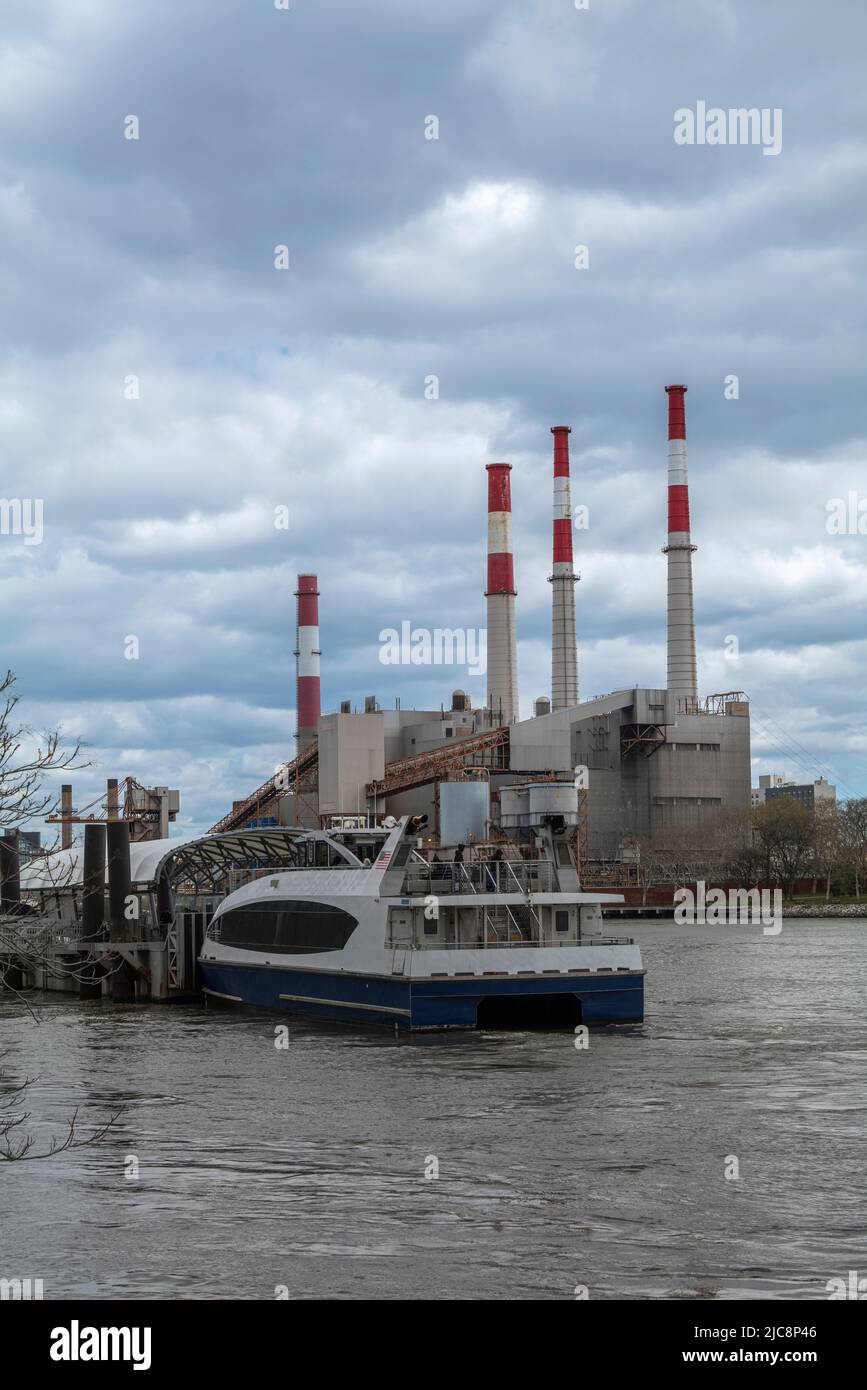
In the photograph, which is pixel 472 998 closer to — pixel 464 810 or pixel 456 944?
pixel 456 944

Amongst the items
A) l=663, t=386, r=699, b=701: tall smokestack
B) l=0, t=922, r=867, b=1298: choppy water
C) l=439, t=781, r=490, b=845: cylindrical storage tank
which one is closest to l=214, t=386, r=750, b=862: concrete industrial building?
l=663, t=386, r=699, b=701: tall smokestack

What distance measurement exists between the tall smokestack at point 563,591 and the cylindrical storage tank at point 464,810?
73.6 metres

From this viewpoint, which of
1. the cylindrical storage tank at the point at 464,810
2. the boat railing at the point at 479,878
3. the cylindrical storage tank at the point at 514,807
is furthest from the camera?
the cylindrical storage tank at the point at 464,810

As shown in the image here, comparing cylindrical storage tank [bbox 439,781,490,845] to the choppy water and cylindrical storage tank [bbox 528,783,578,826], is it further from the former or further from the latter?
the choppy water

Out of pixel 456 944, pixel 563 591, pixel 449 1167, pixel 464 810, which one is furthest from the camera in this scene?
pixel 563 591

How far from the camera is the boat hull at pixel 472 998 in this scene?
35.9 metres

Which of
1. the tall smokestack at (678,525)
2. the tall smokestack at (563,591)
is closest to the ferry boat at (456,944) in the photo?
the tall smokestack at (678,525)

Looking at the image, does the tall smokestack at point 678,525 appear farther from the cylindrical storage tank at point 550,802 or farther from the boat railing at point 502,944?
the boat railing at point 502,944

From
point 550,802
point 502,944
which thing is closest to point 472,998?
point 502,944

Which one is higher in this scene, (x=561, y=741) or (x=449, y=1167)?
(x=561, y=741)

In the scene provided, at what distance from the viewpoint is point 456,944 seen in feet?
122

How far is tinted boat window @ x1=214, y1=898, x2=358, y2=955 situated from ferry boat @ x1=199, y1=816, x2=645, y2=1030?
2.7 inches

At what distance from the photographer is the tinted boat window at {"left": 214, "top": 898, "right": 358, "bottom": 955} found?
1574 inches

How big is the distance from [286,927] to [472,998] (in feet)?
28.5
